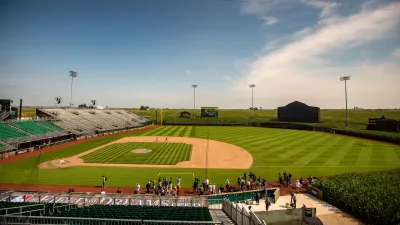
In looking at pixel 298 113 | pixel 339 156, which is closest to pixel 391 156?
pixel 339 156

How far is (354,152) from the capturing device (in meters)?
40.5

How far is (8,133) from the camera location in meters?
39.4

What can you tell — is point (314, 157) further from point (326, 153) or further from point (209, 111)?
point (209, 111)

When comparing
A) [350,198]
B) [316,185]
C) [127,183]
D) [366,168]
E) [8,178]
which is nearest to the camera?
[350,198]

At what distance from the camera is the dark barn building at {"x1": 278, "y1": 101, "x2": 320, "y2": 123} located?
86.2m

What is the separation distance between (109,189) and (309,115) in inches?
3069

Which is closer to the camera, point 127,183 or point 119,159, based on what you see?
point 127,183

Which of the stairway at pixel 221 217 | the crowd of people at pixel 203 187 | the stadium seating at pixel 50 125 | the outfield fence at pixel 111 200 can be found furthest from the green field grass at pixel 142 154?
the stairway at pixel 221 217

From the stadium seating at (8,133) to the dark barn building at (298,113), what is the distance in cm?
7591

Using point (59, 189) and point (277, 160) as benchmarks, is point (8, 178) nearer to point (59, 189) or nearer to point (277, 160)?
point (59, 189)

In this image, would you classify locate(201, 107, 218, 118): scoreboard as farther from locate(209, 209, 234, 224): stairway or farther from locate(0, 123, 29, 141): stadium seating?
locate(209, 209, 234, 224): stairway

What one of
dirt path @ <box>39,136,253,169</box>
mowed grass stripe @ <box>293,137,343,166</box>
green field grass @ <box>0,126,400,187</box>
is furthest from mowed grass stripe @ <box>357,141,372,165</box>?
dirt path @ <box>39,136,253,169</box>

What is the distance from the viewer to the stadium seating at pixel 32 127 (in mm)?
44519

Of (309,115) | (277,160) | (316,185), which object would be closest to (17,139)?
(277,160)
